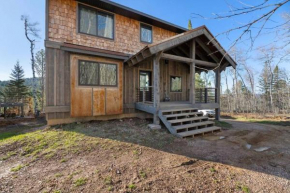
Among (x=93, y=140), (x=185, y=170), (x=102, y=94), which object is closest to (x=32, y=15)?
(x=102, y=94)

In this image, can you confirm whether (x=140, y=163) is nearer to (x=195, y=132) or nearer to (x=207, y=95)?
(x=195, y=132)

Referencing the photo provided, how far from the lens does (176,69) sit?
10102 mm

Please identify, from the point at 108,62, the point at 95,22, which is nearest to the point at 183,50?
the point at 108,62

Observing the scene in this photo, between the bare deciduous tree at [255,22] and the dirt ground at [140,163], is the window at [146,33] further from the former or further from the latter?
the bare deciduous tree at [255,22]

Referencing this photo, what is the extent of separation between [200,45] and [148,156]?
660cm

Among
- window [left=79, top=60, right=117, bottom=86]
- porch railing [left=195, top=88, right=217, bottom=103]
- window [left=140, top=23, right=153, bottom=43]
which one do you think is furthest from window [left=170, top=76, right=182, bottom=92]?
window [left=79, top=60, right=117, bottom=86]

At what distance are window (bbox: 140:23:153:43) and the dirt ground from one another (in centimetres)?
603

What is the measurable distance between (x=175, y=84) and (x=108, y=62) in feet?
17.1

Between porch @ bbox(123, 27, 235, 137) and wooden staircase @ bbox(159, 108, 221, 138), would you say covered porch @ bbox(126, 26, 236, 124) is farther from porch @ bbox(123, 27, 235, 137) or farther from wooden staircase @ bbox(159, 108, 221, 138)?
wooden staircase @ bbox(159, 108, 221, 138)

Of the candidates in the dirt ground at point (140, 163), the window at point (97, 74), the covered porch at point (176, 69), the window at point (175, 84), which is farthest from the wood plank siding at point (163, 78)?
the dirt ground at point (140, 163)

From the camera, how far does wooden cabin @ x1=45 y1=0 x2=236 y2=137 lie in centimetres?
597

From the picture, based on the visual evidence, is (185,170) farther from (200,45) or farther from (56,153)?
(200,45)

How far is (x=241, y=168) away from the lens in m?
3.09

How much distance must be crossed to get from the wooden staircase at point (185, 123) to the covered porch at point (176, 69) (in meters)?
0.24
